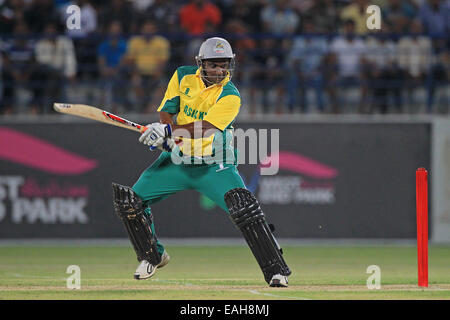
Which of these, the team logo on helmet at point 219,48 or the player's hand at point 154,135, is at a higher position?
the team logo on helmet at point 219,48

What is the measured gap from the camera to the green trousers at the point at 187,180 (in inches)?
344

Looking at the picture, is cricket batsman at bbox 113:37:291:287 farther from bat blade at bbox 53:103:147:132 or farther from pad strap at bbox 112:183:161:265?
bat blade at bbox 53:103:147:132

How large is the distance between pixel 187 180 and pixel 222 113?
802 millimetres

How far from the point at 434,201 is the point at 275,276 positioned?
6.51m

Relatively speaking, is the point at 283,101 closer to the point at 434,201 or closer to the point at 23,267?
the point at 434,201

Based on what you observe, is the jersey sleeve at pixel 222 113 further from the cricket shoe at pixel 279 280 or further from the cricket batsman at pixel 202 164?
the cricket shoe at pixel 279 280

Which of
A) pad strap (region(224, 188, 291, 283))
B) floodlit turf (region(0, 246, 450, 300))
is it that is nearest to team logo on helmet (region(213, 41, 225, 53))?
pad strap (region(224, 188, 291, 283))

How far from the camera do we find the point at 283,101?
1505 cm

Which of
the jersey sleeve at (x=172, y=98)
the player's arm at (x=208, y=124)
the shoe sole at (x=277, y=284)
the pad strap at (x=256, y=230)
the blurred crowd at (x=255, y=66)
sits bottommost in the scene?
the shoe sole at (x=277, y=284)

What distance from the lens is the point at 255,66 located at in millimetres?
15258

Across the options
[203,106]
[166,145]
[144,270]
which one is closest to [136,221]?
[144,270]

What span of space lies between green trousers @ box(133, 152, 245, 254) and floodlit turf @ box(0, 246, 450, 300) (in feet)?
3.05

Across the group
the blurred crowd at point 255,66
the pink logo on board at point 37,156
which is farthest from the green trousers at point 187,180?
the blurred crowd at point 255,66

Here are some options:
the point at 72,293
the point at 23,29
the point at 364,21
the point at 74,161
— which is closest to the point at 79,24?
the point at 23,29
